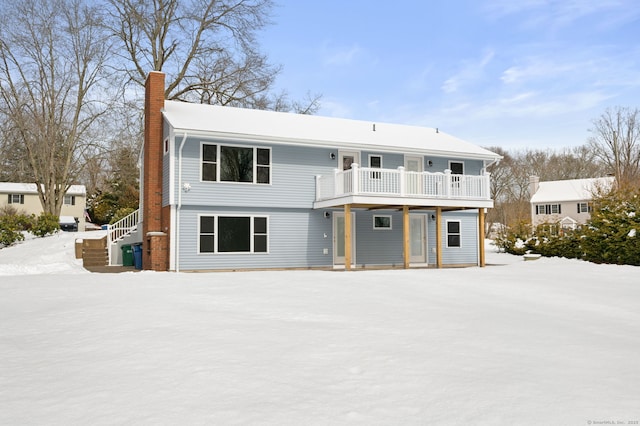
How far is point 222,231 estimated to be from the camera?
19.1m

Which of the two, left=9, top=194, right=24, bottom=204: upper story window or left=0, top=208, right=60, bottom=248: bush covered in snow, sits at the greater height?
left=9, top=194, right=24, bottom=204: upper story window

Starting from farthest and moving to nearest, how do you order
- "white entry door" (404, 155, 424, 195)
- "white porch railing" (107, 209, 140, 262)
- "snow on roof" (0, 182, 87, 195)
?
"snow on roof" (0, 182, 87, 195) < "white porch railing" (107, 209, 140, 262) < "white entry door" (404, 155, 424, 195)

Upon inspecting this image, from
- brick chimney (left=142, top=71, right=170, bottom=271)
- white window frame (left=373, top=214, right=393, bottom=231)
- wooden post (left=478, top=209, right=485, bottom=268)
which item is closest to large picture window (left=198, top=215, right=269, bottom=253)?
brick chimney (left=142, top=71, right=170, bottom=271)

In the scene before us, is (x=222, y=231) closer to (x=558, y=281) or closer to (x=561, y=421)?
(x=558, y=281)

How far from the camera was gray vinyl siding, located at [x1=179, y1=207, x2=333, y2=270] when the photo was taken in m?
18.6

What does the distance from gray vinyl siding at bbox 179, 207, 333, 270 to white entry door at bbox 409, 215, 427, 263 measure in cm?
383

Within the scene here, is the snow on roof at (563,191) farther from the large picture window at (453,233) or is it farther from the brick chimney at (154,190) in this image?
the brick chimney at (154,190)

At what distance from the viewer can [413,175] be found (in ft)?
68.0

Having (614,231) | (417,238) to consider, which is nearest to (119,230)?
(417,238)

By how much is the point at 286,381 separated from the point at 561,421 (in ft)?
7.93

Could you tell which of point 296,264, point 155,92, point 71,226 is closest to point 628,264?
point 296,264

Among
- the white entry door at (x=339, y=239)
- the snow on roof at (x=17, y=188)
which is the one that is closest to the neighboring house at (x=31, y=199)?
the snow on roof at (x=17, y=188)

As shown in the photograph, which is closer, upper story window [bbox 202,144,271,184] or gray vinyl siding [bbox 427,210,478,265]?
upper story window [bbox 202,144,271,184]

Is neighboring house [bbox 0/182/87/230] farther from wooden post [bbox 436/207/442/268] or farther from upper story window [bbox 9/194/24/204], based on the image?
wooden post [bbox 436/207/442/268]
